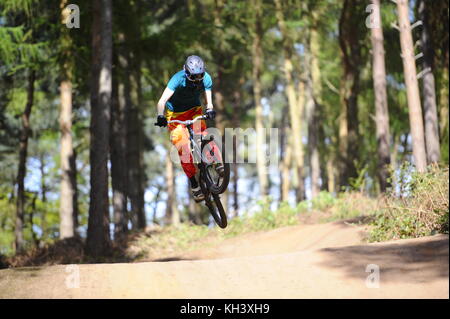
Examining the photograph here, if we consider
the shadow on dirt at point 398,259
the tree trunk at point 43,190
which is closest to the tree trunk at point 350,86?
the shadow on dirt at point 398,259

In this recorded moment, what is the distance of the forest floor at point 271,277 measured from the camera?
6332 millimetres

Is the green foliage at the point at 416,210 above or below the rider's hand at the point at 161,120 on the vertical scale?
below

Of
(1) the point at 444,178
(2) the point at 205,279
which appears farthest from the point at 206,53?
(2) the point at 205,279

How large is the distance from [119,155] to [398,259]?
14.6 meters

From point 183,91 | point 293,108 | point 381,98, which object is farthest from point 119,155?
point 293,108

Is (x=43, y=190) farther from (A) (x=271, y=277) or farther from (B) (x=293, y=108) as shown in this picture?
(A) (x=271, y=277)

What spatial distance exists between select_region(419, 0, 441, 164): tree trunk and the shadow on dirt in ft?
40.3

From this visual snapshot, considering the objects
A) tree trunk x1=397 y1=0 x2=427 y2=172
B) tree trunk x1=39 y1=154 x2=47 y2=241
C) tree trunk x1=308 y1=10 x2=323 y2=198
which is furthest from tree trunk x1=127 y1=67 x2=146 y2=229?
tree trunk x1=39 y1=154 x2=47 y2=241

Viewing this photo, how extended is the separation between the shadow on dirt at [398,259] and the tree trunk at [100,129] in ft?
30.9

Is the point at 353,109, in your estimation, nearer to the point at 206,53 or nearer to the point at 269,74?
the point at 206,53

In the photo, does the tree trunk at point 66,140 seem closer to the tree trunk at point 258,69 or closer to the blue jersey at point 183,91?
the tree trunk at point 258,69

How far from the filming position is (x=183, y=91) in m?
9.74

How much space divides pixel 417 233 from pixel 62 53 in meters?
13.5

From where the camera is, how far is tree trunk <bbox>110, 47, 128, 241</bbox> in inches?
814
